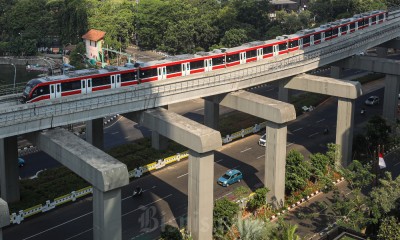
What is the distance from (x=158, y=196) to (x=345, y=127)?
2180cm

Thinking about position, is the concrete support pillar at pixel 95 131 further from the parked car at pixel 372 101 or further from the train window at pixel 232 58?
the parked car at pixel 372 101

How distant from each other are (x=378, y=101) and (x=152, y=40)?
6020 cm

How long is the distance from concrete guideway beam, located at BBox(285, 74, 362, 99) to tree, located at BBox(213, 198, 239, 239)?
64.9 feet

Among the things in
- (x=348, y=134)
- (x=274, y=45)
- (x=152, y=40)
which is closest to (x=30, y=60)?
(x=152, y=40)

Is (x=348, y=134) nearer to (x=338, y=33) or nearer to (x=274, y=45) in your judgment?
(x=274, y=45)

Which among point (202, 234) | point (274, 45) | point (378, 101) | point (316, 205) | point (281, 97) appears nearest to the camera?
point (202, 234)

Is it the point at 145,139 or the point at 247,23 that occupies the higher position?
the point at 247,23

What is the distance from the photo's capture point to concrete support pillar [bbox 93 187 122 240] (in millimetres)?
36312

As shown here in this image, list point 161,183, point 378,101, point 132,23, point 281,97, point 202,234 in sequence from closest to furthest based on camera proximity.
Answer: point 202,234 < point 161,183 < point 281,97 < point 378,101 < point 132,23

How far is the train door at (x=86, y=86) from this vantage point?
46384 millimetres

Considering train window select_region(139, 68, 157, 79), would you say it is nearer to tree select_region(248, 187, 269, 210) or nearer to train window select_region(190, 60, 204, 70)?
train window select_region(190, 60, 204, 70)

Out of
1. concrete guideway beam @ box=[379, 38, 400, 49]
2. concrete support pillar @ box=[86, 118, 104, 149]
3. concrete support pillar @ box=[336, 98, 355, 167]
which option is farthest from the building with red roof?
concrete support pillar @ box=[336, 98, 355, 167]

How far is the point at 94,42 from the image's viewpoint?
11938cm

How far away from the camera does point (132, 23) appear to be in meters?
129
